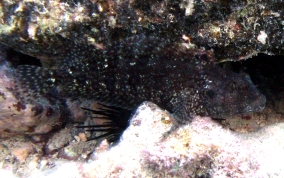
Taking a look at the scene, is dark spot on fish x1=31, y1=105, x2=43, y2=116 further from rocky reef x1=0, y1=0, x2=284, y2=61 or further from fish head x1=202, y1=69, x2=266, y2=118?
fish head x1=202, y1=69, x2=266, y2=118

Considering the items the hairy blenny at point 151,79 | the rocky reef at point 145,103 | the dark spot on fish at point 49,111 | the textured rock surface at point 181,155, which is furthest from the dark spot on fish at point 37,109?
the textured rock surface at point 181,155

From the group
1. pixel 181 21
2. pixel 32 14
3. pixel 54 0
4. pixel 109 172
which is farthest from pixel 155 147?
pixel 32 14

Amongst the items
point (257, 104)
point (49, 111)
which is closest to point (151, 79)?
point (257, 104)

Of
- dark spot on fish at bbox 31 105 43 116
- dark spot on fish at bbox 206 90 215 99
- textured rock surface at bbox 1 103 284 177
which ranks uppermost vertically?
textured rock surface at bbox 1 103 284 177

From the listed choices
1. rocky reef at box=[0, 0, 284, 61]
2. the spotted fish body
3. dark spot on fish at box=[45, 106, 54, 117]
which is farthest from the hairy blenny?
dark spot on fish at box=[45, 106, 54, 117]

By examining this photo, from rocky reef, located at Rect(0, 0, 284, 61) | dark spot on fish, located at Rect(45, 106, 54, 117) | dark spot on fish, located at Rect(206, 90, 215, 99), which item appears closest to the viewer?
rocky reef, located at Rect(0, 0, 284, 61)

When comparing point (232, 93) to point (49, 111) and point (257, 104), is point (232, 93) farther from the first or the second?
point (49, 111)

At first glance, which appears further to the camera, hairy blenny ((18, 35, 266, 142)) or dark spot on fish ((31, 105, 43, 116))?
dark spot on fish ((31, 105, 43, 116))

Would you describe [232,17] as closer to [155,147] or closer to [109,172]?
[155,147]

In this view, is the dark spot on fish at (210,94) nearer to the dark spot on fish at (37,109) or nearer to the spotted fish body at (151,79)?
the spotted fish body at (151,79)

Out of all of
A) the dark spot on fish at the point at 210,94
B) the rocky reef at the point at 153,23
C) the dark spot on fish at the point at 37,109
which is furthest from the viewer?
the dark spot on fish at the point at 37,109
